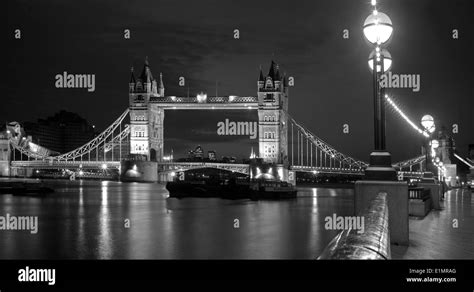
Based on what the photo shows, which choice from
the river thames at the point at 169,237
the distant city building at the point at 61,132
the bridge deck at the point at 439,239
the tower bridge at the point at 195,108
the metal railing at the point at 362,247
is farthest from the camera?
the distant city building at the point at 61,132

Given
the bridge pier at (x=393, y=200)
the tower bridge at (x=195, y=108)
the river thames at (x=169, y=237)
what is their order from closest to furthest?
1. the bridge pier at (x=393, y=200)
2. the river thames at (x=169, y=237)
3. the tower bridge at (x=195, y=108)

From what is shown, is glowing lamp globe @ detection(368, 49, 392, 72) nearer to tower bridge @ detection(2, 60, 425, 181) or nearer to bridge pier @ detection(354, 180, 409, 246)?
bridge pier @ detection(354, 180, 409, 246)

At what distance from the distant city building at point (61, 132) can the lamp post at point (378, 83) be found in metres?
141

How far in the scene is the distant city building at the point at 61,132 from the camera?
14196 cm

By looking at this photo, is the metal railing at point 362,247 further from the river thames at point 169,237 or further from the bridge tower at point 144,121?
the bridge tower at point 144,121

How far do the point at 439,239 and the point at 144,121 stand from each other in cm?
7930

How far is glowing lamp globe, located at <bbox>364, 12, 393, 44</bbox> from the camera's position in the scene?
25.0 ft

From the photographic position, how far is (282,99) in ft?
269

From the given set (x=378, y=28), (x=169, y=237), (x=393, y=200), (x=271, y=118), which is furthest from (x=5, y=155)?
(x=393, y=200)

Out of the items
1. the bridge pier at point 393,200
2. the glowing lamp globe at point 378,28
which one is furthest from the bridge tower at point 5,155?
the glowing lamp globe at point 378,28

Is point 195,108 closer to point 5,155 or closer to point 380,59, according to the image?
point 5,155

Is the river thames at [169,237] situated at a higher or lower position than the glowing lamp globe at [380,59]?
lower
